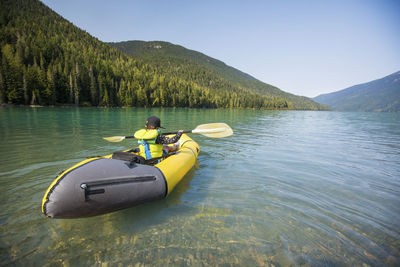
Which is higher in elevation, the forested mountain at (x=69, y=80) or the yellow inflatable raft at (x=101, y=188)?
the forested mountain at (x=69, y=80)

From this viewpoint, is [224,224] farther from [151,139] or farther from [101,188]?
[151,139]

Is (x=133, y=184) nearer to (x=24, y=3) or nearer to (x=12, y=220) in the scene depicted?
(x=12, y=220)

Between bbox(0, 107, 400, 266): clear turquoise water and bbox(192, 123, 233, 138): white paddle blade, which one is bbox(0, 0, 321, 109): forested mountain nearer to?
bbox(0, 107, 400, 266): clear turquoise water

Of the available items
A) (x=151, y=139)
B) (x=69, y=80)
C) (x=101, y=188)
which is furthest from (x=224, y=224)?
(x=69, y=80)

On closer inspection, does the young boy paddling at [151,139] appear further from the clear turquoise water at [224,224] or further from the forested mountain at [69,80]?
the forested mountain at [69,80]

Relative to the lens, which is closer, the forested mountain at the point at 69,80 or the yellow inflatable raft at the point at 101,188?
the yellow inflatable raft at the point at 101,188

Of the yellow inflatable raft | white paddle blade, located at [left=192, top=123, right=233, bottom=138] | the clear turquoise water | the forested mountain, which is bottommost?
the clear turquoise water

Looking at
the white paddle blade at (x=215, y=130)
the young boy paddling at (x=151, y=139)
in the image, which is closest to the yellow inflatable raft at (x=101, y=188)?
the young boy paddling at (x=151, y=139)

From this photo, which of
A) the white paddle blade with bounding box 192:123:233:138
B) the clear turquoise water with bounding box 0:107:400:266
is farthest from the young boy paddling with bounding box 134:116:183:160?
the white paddle blade with bounding box 192:123:233:138

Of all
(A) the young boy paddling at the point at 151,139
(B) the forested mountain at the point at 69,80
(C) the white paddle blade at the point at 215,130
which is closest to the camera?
(A) the young boy paddling at the point at 151,139

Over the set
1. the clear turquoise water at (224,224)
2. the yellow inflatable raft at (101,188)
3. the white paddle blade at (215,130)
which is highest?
the white paddle blade at (215,130)

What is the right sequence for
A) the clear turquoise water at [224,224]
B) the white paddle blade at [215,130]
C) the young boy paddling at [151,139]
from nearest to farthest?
the clear turquoise water at [224,224] → the young boy paddling at [151,139] → the white paddle blade at [215,130]

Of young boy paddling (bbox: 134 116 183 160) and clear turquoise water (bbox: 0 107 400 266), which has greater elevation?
young boy paddling (bbox: 134 116 183 160)

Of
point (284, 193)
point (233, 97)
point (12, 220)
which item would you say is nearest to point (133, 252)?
point (12, 220)
